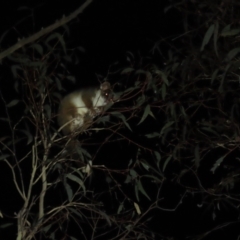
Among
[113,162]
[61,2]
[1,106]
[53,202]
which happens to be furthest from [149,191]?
[61,2]

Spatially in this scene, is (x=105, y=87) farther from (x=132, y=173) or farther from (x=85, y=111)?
(x=132, y=173)

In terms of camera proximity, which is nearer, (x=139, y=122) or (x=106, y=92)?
(x=106, y=92)

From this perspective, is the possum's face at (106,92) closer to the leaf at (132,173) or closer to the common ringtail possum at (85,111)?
the common ringtail possum at (85,111)

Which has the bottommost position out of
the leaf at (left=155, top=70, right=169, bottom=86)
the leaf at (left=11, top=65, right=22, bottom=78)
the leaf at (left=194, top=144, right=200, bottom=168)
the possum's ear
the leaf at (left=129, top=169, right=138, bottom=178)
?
the leaf at (left=194, top=144, right=200, bottom=168)

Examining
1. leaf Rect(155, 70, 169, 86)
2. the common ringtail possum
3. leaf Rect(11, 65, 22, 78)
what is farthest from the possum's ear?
leaf Rect(11, 65, 22, 78)

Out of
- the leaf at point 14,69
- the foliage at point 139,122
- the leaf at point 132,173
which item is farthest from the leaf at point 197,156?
the leaf at point 14,69

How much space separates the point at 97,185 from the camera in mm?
2623

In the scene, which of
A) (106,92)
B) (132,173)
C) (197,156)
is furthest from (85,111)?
(197,156)

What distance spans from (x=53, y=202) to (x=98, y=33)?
0.97 m

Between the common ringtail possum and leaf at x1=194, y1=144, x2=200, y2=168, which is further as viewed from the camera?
leaf at x1=194, y1=144, x2=200, y2=168

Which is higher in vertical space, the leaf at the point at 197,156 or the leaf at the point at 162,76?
the leaf at the point at 162,76

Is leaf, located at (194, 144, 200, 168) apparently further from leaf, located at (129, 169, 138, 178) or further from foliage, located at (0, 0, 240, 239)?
leaf, located at (129, 169, 138, 178)

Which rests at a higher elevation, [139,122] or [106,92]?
[106,92]

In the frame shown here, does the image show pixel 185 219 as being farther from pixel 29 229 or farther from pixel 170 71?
pixel 29 229
